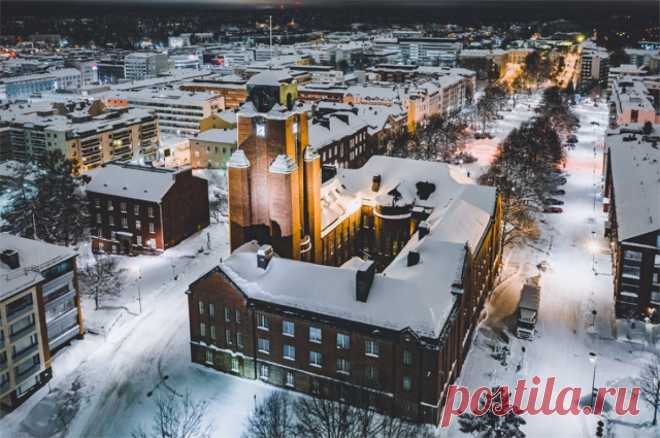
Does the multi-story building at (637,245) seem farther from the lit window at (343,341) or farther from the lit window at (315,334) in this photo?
the lit window at (315,334)

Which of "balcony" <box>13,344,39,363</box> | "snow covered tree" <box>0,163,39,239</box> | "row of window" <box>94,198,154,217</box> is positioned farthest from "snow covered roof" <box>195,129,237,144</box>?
"balcony" <box>13,344,39,363</box>

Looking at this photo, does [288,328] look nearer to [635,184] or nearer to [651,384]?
[651,384]

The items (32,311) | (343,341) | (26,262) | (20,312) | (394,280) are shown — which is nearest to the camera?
(343,341)

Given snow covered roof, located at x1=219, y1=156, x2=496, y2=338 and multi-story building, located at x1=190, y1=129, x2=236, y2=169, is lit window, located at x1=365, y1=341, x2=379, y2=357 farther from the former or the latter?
multi-story building, located at x1=190, y1=129, x2=236, y2=169

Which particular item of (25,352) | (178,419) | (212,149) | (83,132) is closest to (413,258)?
(178,419)

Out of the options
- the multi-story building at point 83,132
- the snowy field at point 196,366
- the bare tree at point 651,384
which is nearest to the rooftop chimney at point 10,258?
the snowy field at point 196,366
